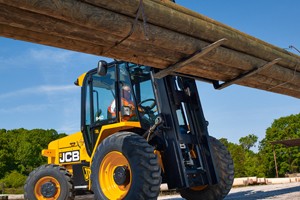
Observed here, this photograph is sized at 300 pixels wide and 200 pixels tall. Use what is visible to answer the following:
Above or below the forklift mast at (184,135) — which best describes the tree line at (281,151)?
above

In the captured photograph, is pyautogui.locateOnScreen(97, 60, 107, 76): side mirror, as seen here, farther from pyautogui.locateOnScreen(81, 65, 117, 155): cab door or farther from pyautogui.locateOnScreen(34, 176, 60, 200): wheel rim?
pyautogui.locateOnScreen(34, 176, 60, 200): wheel rim

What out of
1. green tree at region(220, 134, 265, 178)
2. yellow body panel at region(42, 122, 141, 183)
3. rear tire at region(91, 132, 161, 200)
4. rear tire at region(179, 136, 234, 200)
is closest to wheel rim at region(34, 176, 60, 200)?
yellow body panel at region(42, 122, 141, 183)

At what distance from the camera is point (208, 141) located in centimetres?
657

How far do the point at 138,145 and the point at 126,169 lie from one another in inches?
19.9

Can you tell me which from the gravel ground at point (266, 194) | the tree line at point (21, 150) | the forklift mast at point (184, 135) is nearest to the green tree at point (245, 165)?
the tree line at point (21, 150)

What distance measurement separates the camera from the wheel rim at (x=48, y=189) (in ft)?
24.4

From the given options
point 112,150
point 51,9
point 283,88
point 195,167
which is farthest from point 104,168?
point 283,88

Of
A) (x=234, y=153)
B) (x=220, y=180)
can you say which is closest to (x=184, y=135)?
(x=220, y=180)

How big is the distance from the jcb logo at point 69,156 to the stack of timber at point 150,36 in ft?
9.75

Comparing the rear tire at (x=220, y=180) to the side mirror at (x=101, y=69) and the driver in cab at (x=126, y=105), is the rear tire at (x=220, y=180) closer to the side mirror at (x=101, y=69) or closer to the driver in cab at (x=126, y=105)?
the driver in cab at (x=126, y=105)

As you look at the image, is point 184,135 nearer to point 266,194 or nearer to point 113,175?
point 113,175

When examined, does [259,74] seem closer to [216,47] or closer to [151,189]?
[216,47]

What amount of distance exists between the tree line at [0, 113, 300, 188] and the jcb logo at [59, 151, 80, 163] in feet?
120

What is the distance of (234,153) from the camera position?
235ft
